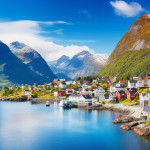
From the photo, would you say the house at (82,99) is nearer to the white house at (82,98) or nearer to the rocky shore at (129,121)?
the white house at (82,98)

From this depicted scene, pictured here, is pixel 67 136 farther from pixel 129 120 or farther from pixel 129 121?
pixel 129 120

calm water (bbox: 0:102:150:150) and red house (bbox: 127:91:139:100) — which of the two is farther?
red house (bbox: 127:91:139:100)

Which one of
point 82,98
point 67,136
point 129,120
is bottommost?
point 67,136

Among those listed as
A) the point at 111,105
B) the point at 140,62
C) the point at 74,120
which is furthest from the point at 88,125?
the point at 140,62

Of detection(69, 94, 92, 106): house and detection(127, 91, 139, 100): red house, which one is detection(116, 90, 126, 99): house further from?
detection(69, 94, 92, 106): house

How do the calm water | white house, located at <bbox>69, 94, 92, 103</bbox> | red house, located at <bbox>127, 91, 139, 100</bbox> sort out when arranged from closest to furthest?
the calm water < red house, located at <bbox>127, 91, 139, 100</bbox> < white house, located at <bbox>69, 94, 92, 103</bbox>

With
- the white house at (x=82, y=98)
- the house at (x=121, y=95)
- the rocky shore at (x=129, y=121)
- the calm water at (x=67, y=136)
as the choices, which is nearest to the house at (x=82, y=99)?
the white house at (x=82, y=98)

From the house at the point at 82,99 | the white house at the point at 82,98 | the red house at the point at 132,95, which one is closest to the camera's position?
the red house at the point at 132,95

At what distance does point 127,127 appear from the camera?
199 ft

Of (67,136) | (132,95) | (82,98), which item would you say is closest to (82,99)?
(82,98)

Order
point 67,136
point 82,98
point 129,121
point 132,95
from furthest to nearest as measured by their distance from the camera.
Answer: point 82,98 → point 132,95 → point 129,121 → point 67,136

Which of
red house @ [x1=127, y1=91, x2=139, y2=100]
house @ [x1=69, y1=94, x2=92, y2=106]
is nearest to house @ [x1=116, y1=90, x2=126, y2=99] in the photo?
red house @ [x1=127, y1=91, x2=139, y2=100]

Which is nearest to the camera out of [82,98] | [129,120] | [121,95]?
[129,120]

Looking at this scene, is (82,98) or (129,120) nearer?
(129,120)
